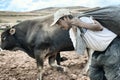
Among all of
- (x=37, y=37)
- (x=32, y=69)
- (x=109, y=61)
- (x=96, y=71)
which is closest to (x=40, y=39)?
(x=37, y=37)

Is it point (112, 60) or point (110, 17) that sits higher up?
point (110, 17)

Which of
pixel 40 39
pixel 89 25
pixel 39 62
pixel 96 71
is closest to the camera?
pixel 89 25

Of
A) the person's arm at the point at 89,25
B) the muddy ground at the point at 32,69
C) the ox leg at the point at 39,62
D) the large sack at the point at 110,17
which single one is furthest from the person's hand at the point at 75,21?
the ox leg at the point at 39,62

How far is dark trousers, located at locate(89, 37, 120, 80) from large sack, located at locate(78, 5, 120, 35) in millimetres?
181

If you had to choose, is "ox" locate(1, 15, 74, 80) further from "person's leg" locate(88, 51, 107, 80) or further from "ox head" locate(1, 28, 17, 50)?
"person's leg" locate(88, 51, 107, 80)

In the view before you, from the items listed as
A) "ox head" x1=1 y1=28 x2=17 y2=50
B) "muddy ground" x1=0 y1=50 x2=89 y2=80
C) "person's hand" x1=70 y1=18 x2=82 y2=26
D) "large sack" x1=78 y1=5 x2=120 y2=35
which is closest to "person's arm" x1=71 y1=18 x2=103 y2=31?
"person's hand" x1=70 y1=18 x2=82 y2=26

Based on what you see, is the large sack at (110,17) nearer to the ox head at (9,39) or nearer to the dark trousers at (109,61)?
the dark trousers at (109,61)

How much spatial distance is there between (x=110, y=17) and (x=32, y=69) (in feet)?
17.3

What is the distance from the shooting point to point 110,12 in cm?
641

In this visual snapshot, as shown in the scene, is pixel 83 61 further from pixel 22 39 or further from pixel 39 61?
pixel 22 39

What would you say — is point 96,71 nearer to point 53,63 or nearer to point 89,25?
point 89,25

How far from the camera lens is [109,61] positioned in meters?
6.52

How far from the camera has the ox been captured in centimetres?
1153

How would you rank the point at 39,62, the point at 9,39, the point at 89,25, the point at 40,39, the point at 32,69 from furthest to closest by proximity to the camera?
the point at 9,39
the point at 40,39
the point at 32,69
the point at 39,62
the point at 89,25
